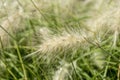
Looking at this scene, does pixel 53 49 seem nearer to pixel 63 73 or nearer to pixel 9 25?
pixel 63 73

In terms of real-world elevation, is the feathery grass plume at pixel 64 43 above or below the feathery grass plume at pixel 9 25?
below

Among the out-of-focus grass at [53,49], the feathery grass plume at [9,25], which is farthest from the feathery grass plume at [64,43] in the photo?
the feathery grass plume at [9,25]

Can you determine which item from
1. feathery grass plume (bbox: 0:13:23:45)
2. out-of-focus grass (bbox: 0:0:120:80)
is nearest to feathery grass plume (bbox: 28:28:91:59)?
out-of-focus grass (bbox: 0:0:120:80)

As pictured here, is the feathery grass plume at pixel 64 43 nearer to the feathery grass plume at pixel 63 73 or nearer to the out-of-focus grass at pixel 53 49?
the out-of-focus grass at pixel 53 49

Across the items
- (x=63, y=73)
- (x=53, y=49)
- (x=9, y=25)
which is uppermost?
(x=9, y=25)

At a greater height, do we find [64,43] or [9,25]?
[9,25]

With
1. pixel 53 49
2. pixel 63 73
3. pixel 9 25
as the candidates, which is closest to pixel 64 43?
pixel 53 49

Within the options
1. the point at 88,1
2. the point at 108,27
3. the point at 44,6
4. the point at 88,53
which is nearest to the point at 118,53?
the point at 88,53

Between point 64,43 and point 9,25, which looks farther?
point 9,25

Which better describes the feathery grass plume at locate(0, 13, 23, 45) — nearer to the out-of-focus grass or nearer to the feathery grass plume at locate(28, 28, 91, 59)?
the out-of-focus grass
